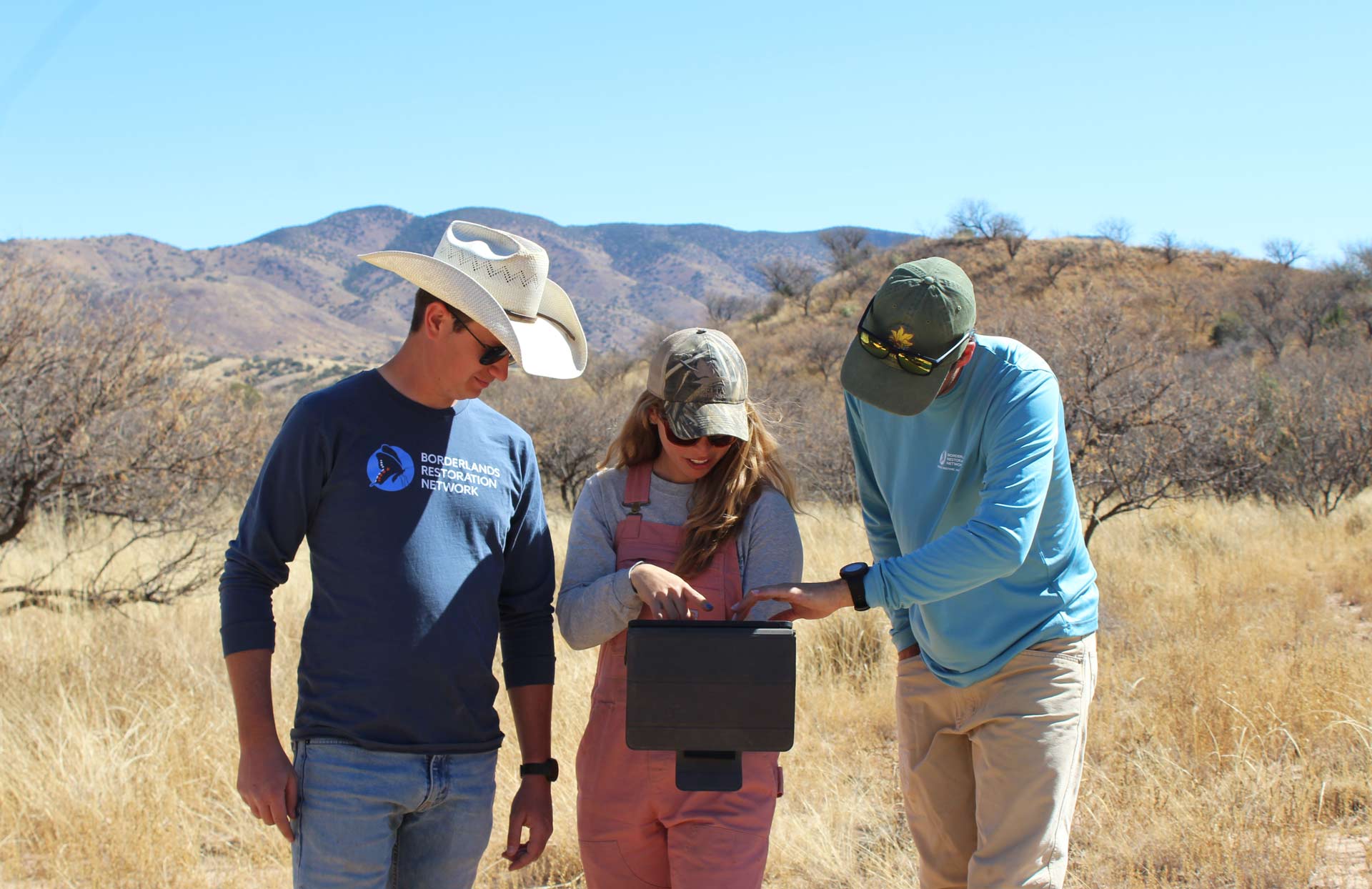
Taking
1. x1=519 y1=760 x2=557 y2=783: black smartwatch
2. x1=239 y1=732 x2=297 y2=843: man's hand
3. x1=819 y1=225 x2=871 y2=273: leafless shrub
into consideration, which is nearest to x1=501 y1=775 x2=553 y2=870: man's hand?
x1=519 y1=760 x2=557 y2=783: black smartwatch

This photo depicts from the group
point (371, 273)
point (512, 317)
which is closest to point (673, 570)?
point (512, 317)

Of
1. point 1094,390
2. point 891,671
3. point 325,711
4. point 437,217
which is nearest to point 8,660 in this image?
point 325,711

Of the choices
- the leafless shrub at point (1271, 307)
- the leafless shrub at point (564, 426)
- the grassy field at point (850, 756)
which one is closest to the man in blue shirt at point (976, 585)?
the grassy field at point (850, 756)

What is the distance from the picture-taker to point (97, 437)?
627cm

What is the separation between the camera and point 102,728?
475cm

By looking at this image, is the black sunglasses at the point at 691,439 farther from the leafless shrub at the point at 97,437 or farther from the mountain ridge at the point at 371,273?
the mountain ridge at the point at 371,273

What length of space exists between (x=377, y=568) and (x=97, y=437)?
5.21m

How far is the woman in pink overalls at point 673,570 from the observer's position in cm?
207

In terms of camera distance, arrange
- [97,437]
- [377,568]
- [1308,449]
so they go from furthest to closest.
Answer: [1308,449], [97,437], [377,568]

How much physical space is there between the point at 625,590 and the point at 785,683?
1.40 ft

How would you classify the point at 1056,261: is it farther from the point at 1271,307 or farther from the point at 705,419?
the point at 705,419

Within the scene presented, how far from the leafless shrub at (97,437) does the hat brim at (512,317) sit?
483cm

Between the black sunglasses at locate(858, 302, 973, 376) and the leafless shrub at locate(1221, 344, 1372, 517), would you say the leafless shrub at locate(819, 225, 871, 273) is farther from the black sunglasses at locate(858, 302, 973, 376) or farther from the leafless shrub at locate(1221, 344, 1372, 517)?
the black sunglasses at locate(858, 302, 973, 376)

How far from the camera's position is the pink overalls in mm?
2053
